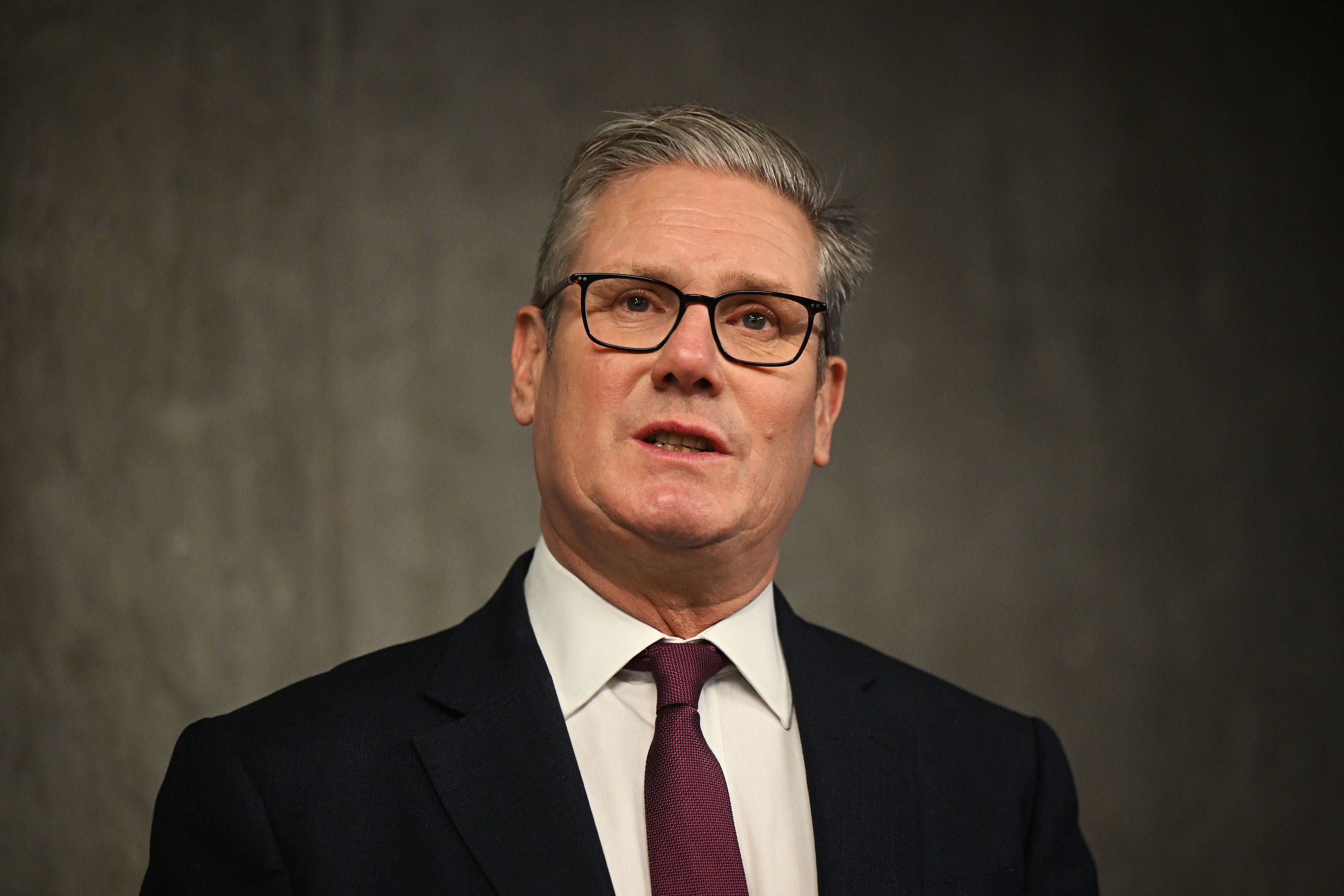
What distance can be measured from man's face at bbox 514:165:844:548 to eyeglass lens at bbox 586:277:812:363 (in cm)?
2

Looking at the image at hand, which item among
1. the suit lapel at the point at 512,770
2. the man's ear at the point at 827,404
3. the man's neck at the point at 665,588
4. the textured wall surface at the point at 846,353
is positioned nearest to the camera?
the suit lapel at the point at 512,770

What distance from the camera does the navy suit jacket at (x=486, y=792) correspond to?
1.35 meters

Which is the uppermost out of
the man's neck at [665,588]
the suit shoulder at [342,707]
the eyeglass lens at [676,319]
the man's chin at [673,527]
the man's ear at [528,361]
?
the eyeglass lens at [676,319]

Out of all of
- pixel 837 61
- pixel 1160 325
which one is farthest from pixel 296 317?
pixel 1160 325

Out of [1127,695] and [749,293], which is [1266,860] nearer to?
[1127,695]

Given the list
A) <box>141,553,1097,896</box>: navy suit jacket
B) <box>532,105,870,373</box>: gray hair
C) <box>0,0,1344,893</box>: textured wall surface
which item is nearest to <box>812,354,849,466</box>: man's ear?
<box>532,105,870,373</box>: gray hair

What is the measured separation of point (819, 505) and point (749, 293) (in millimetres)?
1093

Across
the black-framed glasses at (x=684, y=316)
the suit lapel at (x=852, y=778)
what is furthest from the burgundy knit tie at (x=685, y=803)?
the black-framed glasses at (x=684, y=316)

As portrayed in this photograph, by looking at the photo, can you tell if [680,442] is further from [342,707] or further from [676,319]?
[342,707]

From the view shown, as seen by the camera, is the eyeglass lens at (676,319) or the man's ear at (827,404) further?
the man's ear at (827,404)

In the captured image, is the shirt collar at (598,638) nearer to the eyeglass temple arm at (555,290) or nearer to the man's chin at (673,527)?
the man's chin at (673,527)

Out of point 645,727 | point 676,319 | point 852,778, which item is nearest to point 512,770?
point 645,727

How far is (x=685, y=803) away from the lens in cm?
140

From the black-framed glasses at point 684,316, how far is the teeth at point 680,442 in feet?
0.35
